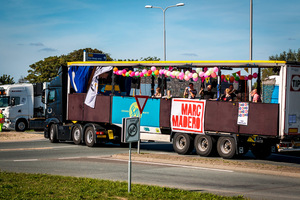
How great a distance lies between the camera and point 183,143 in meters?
21.7

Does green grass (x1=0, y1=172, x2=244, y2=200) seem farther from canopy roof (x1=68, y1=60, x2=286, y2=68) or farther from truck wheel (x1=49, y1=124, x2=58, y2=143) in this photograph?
truck wheel (x1=49, y1=124, x2=58, y2=143)

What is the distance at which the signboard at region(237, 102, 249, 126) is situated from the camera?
1923 centimetres

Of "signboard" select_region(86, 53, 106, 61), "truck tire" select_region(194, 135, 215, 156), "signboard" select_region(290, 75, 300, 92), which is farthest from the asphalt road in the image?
"signboard" select_region(86, 53, 106, 61)

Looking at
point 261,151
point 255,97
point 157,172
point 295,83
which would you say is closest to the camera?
point 157,172

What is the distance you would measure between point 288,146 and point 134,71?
8.31m

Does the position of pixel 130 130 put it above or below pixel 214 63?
below

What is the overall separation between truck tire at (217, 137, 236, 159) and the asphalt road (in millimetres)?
1035

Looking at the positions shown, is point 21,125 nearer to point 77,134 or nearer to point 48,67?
point 77,134

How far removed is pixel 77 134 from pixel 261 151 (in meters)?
9.85

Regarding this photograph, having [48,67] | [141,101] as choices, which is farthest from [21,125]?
[48,67]

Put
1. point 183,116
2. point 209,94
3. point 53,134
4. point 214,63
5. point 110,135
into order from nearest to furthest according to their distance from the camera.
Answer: point 214,63, point 209,94, point 183,116, point 110,135, point 53,134

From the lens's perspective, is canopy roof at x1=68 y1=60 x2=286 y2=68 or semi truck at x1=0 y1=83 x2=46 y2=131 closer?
canopy roof at x1=68 y1=60 x2=286 y2=68

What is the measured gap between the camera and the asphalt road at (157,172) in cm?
1301

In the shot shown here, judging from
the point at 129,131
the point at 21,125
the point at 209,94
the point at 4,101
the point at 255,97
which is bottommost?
the point at 21,125
